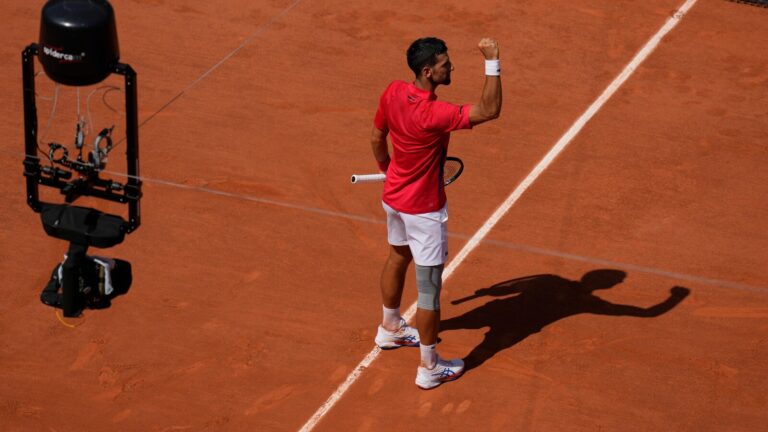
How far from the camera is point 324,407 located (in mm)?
9156

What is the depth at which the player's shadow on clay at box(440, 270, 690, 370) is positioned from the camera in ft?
32.7

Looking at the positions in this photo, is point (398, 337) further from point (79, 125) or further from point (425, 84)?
point (79, 125)

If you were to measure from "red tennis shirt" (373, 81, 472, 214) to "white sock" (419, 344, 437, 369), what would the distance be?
1068 mm

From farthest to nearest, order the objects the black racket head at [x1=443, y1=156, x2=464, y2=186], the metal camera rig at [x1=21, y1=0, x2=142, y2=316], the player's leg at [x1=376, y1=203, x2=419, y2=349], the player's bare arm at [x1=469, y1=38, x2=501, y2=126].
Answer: the black racket head at [x1=443, y1=156, x2=464, y2=186], the player's leg at [x1=376, y1=203, x2=419, y2=349], the player's bare arm at [x1=469, y1=38, x2=501, y2=126], the metal camera rig at [x1=21, y1=0, x2=142, y2=316]

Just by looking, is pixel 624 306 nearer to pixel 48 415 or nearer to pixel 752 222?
pixel 752 222

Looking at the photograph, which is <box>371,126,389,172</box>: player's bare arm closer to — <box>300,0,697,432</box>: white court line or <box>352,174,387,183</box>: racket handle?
<box>352,174,387,183</box>: racket handle

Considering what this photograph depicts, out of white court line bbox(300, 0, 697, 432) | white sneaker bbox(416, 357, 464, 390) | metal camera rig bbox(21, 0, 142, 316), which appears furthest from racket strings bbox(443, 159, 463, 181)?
metal camera rig bbox(21, 0, 142, 316)

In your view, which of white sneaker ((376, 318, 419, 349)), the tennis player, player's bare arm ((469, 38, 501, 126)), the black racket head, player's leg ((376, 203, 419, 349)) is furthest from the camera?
white sneaker ((376, 318, 419, 349))

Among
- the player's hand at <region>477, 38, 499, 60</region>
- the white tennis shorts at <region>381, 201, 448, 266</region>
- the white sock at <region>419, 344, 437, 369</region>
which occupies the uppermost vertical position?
the player's hand at <region>477, 38, 499, 60</region>

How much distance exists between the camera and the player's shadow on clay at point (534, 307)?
9977 millimetres

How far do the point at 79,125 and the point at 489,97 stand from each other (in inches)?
101

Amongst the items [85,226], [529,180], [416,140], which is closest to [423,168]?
[416,140]

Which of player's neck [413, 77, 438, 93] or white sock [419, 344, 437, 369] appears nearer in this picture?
player's neck [413, 77, 438, 93]

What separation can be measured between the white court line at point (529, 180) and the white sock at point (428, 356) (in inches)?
20.9
